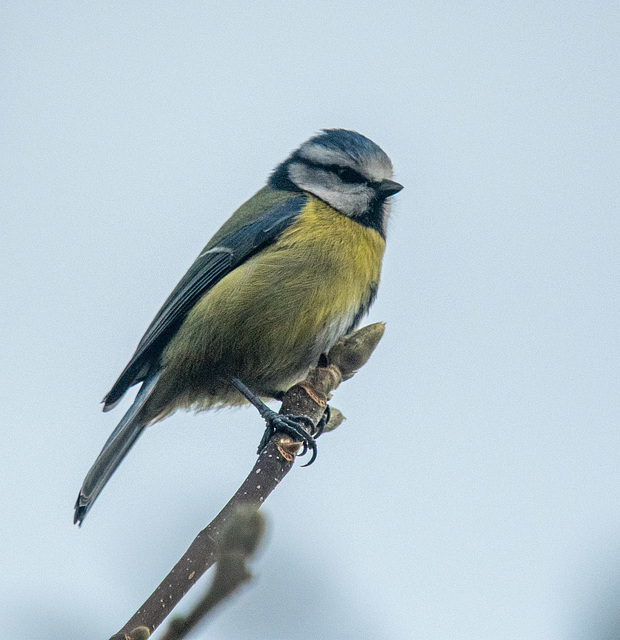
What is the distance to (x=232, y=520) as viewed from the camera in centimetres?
82

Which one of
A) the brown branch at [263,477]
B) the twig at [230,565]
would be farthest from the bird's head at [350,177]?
the twig at [230,565]

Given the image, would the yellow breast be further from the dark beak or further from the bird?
the dark beak

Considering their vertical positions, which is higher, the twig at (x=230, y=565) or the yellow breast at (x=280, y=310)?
the twig at (x=230, y=565)

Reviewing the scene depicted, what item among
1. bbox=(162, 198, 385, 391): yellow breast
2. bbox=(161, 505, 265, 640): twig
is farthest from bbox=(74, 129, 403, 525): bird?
bbox=(161, 505, 265, 640): twig

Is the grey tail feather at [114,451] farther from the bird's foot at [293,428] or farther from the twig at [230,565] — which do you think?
the twig at [230,565]

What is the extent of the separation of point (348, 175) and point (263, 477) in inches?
105

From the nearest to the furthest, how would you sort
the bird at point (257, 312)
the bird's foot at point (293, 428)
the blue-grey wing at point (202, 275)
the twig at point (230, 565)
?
1. the twig at point (230, 565)
2. the bird's foot at point (293, 428)
3. the bird at point (257, 312)
4. the blue-grey wing at point (202, 275)

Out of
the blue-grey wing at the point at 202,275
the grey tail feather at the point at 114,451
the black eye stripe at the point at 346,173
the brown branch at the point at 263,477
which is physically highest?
the black eye stripe at the point at 346,173

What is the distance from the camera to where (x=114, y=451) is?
306cm

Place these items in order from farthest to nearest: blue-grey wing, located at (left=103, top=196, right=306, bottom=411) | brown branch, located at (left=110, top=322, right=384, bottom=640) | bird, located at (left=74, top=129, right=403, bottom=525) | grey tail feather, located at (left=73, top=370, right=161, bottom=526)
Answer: blue-grey wing, located at (left=103, top=196, right=306, bottom=411) < bird, located at (left=74, top=129, right=403, bottom=525) < grey tail feather, located at (left=73, top=370, right=161, bottom=526) < brown branch, located at (left=110, top=322, right=384, bottom=640)

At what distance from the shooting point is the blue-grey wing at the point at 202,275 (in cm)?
341

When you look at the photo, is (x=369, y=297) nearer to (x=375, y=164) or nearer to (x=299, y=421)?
(x=375, y=164)

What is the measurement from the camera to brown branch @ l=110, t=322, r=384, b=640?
97 cm

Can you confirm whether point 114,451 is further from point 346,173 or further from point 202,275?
point 346,173
